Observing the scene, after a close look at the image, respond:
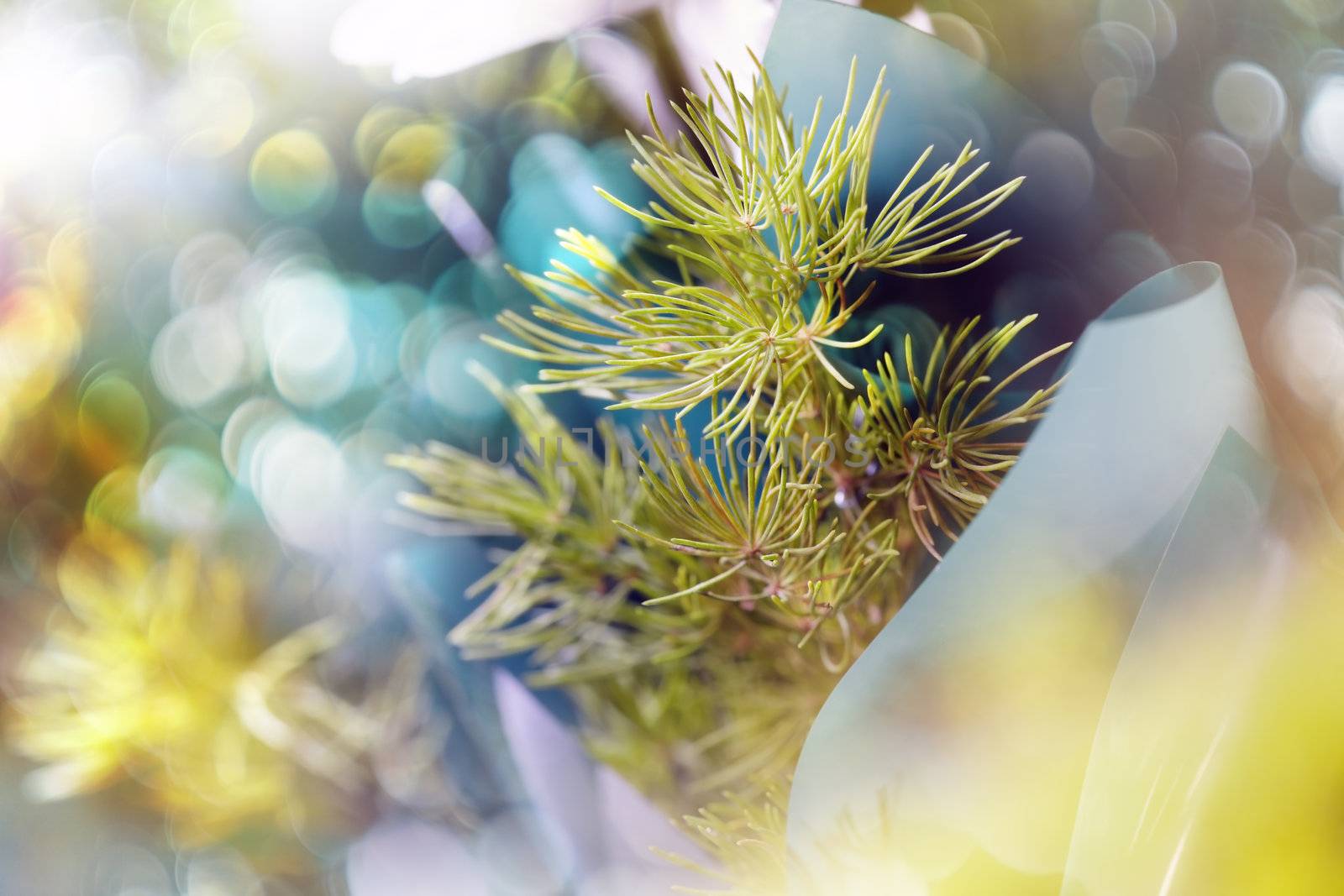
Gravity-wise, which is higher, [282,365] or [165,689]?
[282,365]

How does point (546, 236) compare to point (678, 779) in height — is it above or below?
above

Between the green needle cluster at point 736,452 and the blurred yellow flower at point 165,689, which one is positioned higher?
the green needle cluster at point 736,452

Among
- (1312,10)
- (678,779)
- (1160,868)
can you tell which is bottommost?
(678,779)

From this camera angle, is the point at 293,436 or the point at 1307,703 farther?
the point at 293,436

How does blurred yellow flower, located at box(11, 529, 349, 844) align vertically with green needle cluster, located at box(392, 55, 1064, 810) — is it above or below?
below

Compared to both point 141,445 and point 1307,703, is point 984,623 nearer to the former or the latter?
point 1307,703

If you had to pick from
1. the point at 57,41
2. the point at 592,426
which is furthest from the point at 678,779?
the point at 57,41

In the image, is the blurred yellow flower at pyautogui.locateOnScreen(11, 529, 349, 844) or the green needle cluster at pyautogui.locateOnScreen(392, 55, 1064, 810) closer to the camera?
the green needle cluster at pyautogui.locateOnScreen(392, 55, 1064, 810)

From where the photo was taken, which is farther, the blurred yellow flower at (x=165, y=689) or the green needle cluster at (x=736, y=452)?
the blurred yellow flower at (x=165, y=689)
